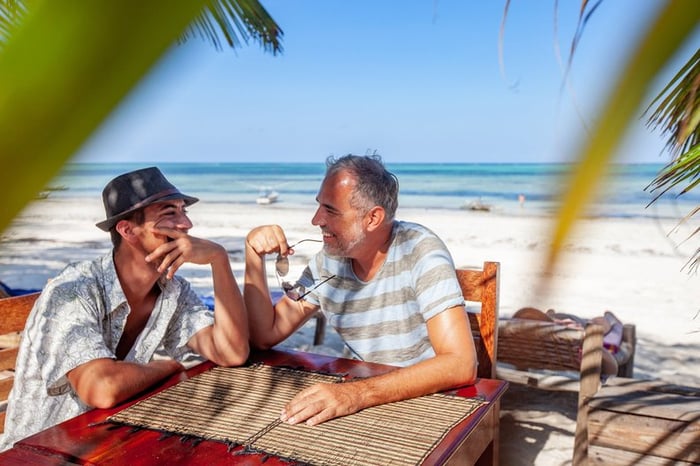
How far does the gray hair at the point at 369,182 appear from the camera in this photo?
269 centimetres

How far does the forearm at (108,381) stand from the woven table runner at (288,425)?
0.21ft

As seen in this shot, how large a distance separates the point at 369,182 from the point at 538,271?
2.44 metres

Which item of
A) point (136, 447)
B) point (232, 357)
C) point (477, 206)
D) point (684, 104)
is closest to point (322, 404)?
point (136, 447)

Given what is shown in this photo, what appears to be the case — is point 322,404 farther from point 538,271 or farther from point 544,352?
point 544,352

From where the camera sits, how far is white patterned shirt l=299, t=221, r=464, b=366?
8.63ft

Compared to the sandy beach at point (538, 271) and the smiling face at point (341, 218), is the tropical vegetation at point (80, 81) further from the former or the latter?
the smiling face at point (341, 218)

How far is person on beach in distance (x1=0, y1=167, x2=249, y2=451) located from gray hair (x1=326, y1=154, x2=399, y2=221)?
649 millimetres

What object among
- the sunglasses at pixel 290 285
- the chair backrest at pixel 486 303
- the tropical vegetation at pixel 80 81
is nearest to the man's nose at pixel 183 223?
the sunglasses at pixel 290 285

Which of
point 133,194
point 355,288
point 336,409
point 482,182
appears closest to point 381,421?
point 336,409

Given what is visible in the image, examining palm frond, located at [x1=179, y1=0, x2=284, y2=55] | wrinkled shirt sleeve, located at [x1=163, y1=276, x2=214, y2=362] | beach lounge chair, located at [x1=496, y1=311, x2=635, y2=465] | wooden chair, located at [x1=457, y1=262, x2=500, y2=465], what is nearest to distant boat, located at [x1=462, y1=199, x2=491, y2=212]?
beach lounge chair, located at [x1=496, y1=311, x2=635, y2=465]

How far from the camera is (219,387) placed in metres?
2.12

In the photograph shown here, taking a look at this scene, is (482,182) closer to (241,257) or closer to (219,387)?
(241,257)

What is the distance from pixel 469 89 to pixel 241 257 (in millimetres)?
10012

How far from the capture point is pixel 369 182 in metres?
2.72
